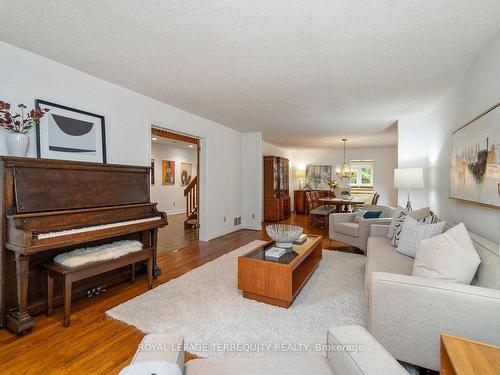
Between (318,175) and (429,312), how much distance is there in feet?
26.9

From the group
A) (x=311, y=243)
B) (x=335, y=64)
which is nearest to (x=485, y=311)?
(x=311, y=243)

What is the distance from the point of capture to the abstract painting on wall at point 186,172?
9.24m

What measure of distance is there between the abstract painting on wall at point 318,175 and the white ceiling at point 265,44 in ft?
18.8

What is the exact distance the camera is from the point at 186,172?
941 centimetres

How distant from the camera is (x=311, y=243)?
3111 mm

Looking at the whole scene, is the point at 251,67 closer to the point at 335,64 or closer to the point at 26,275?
the point at 335,64

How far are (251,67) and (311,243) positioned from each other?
2.13m

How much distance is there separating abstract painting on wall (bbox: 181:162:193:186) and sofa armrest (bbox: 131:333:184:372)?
28.2ft

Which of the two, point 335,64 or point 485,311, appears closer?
point 485,311

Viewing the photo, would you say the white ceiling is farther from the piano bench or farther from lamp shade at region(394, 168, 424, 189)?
the piano bench

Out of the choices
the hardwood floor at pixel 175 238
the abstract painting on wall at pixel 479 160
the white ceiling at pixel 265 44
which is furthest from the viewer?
the hardwood floor at pixel 175 238

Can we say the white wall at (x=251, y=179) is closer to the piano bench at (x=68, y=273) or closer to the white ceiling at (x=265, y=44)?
the white ceiling at (x=265, y=44)

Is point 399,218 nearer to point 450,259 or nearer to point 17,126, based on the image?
point 450,259

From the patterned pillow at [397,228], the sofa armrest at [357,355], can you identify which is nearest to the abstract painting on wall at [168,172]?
the patterned pillow at [397,228]
